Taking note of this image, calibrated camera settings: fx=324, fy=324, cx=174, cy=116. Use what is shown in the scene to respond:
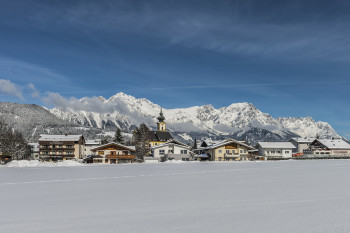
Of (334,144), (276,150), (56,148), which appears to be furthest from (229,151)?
(56,148)

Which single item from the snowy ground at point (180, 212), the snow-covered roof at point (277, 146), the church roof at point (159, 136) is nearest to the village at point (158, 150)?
the snow-covered roof at point (277, 146)

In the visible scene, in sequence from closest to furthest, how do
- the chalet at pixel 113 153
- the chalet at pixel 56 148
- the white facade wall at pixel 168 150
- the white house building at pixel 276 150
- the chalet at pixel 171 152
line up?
1. the chalet at pixel 113 153
2. the chalet at pixel 171 152
3. the white facade wall at pixel 168 150
4. the chalet at pixel 56 148
5. the white house building at pixel 276 150

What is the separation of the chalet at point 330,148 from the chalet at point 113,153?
3105 inches

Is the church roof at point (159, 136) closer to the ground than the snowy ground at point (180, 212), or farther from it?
farther from it

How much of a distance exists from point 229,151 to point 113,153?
38662mm

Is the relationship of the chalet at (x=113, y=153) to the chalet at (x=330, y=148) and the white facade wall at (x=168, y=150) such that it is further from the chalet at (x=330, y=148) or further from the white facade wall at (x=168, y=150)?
the chalet at (x=330, y=148)

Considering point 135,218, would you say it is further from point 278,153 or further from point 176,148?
point 278,153

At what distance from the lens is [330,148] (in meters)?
136

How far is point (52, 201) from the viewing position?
50.4 feet

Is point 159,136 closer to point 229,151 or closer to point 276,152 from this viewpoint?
point 276,152

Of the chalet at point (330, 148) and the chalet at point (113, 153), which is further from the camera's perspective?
the chalet at point (330, 148)

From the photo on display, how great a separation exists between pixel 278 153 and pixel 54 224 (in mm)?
128840

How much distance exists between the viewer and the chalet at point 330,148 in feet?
443

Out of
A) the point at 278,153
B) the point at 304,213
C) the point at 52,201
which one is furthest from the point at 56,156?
the point at 304,213
